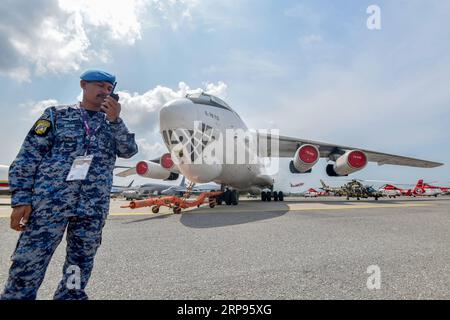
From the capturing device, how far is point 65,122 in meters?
2.02

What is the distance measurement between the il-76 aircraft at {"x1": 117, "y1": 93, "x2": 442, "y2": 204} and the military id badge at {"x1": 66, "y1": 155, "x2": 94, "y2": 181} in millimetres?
6399

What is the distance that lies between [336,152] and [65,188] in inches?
717

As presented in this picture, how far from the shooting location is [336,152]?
58.6 ft

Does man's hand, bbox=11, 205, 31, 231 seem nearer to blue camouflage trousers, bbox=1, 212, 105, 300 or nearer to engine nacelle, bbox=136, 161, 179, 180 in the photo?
blue camouflage trousers, bbox=1, 212, 105, 300

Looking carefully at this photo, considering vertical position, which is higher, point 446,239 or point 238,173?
point 238,173

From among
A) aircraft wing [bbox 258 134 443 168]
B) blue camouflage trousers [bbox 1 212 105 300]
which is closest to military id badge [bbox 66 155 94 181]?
blue camouflage trousers [bbox 1 212 105 300]

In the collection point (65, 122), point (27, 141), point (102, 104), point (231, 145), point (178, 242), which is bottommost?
point (178, 242)

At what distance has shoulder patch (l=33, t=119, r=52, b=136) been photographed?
6.21 ft

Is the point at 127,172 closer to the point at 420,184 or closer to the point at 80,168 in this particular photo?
the point at 80,168

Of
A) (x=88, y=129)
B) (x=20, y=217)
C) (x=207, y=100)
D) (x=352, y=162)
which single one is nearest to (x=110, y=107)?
(x=88, y=129)

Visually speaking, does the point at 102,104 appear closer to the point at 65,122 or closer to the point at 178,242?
the point at 65,122

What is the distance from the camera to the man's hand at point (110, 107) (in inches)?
78.9
